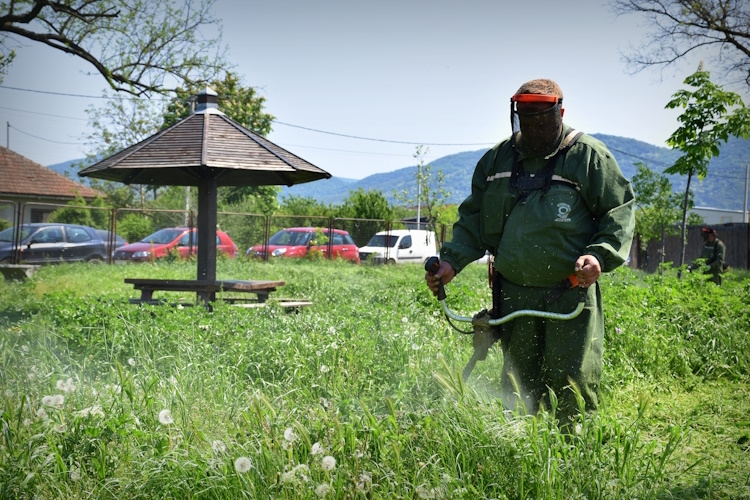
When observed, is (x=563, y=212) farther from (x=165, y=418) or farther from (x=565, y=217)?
(x=165, y=418)

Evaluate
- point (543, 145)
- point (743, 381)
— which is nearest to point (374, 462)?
point (543, 145)

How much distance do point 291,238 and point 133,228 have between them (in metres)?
5.46

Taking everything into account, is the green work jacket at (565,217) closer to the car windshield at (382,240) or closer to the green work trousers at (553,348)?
the green work trousers at (553,348)

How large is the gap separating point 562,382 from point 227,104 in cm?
1422

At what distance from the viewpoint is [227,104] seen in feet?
55.6

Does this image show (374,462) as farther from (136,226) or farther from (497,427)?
(136,226)

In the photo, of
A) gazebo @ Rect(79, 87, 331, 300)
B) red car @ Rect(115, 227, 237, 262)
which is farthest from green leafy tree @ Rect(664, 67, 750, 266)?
red car @ Rect(115, 227, 237, 262)

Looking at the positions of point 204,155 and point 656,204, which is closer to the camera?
point 204,155

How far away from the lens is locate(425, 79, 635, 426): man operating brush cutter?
3.77 meters

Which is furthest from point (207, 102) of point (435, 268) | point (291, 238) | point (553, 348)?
point (291, 238)

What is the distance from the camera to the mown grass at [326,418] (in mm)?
3045

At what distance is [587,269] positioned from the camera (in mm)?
3537

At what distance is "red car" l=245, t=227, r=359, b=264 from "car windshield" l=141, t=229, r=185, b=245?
235 centimetres

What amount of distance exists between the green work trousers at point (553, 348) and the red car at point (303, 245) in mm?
21230
